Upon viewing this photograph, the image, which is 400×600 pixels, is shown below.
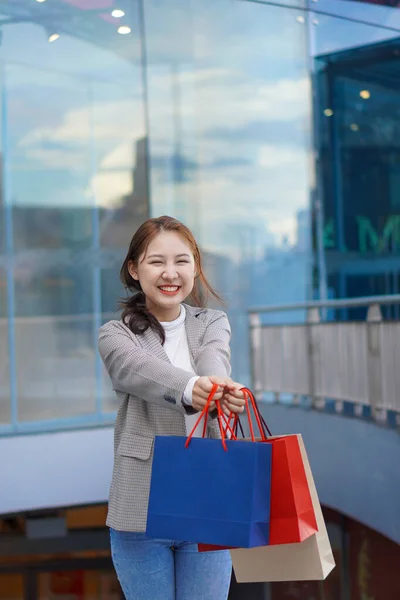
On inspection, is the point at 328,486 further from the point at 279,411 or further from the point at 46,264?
the point at 46,264

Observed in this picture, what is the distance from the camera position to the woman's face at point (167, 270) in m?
2.35

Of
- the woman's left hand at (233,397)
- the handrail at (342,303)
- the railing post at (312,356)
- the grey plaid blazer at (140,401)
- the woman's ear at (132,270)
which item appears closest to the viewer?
the woman's left hand at (233,397)

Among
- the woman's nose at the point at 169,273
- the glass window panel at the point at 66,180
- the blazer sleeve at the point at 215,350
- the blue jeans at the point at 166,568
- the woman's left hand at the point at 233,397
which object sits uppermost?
the glass window panel at the point at 66,180

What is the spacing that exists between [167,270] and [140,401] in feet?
1.09

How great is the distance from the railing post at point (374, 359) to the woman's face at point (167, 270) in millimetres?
4288

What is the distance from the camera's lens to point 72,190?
27.7ft

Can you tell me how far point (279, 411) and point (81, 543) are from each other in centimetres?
225

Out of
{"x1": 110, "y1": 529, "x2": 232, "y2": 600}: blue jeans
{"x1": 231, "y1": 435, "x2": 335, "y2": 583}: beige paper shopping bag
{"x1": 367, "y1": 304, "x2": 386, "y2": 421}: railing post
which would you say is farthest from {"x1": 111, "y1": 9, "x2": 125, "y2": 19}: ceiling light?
{"x1": 231, "y1": 435, "x2": 335, "y2": 583}: beige paper shopping bag

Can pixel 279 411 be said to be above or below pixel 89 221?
below

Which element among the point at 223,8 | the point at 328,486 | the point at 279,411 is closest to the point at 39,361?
the point at 279,411

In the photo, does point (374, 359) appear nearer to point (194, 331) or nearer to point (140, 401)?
point (194, 331)

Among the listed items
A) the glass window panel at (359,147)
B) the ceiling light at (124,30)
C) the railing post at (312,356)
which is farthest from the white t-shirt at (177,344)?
the glass window panel at (359,147)

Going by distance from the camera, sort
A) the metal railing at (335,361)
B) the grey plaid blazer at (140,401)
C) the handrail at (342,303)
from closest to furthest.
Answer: the grey plaid blazer at (140,401), the handrail at (342,303), the metal railing at (335,361)

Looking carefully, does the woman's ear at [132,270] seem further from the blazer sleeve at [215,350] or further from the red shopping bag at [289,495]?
the red shopping bag at [289,495]
